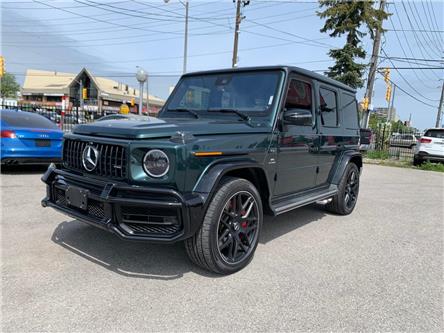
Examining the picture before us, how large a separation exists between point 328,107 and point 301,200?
62.2 inches

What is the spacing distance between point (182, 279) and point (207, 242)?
0.45m

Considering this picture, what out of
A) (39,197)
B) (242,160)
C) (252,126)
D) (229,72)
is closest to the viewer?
(242,160)

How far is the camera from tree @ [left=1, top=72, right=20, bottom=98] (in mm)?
68569

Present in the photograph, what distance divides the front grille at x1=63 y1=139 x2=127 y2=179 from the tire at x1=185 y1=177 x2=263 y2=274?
82 cm

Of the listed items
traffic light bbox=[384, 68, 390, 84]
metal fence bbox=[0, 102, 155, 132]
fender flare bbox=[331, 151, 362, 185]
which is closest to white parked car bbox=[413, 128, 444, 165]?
traffic light bbox=[384, 68, 390, 84]

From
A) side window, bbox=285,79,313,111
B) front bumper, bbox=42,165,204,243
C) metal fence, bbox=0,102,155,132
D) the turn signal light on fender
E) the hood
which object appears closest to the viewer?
front bumper, bbox=42,165,204,243

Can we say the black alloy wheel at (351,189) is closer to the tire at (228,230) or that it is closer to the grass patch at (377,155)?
the tire at (228,230)

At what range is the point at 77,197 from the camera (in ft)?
9.77

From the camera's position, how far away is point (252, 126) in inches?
137

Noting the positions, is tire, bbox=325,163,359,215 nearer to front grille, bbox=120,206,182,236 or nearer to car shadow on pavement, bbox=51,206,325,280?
car shadow on pavement, bbox=51,206,325,280

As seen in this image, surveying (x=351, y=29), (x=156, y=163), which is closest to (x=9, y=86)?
(x=351, y=29)

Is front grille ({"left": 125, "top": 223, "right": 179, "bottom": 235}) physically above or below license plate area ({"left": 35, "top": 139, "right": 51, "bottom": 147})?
below

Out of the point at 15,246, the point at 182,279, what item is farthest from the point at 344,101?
the point at 15,246

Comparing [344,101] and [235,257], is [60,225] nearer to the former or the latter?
[235,257]
